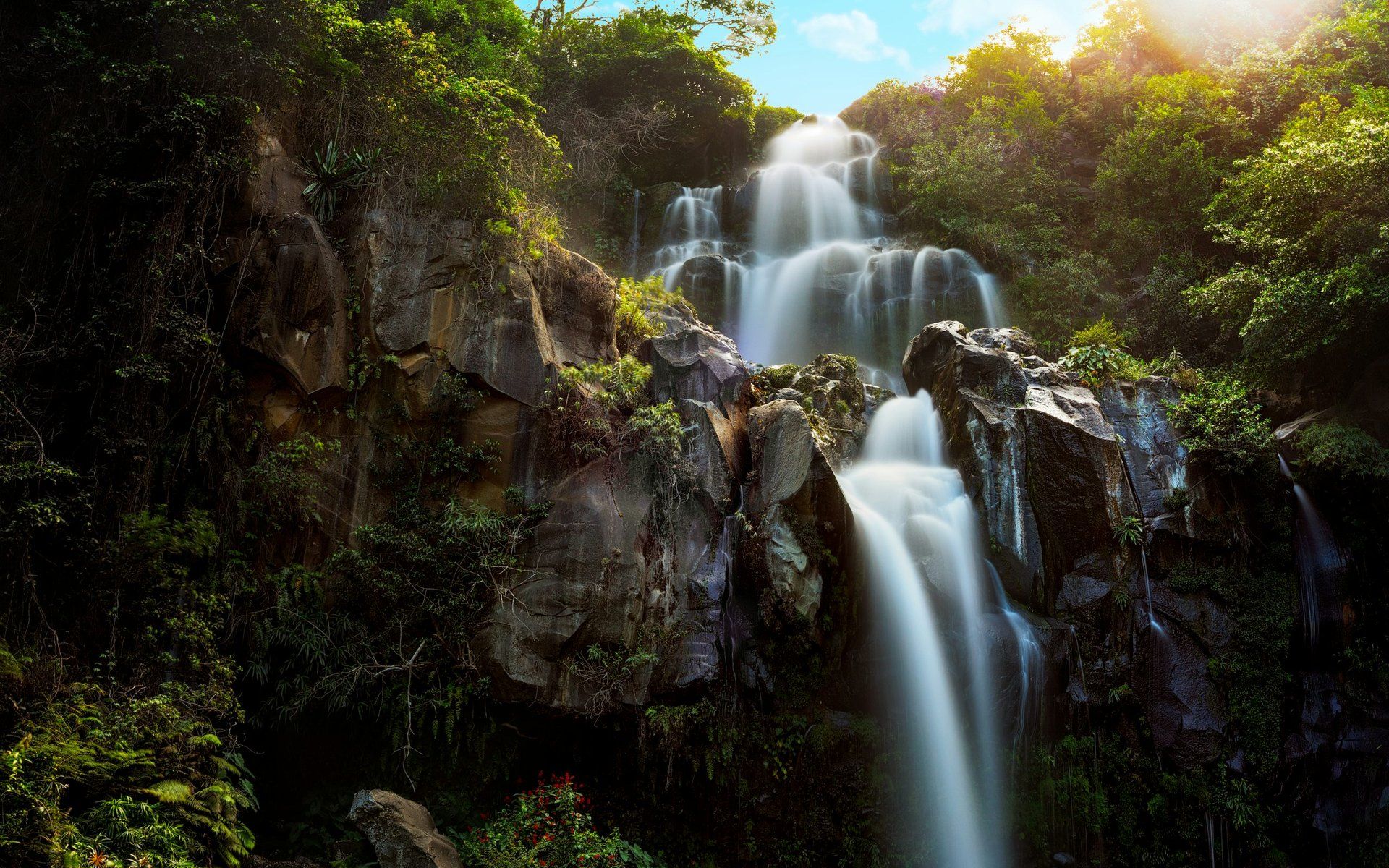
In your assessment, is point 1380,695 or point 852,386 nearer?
point 1380,695

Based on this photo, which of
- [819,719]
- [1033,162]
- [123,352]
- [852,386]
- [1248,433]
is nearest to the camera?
[123,352]

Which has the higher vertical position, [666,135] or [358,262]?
[666,135]

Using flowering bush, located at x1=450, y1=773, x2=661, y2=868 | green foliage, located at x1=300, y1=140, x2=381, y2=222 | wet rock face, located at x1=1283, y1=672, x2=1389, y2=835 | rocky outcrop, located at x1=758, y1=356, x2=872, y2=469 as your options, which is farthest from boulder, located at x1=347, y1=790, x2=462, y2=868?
wet rock face, located at x1=1283, y1=672, x2=1389, y2=835

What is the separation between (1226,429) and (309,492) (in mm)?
12360

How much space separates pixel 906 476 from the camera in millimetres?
12008

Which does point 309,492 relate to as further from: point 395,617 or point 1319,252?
point 1319,252

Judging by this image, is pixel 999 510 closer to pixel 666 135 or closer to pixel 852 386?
pixel 852 386

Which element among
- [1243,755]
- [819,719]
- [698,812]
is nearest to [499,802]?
[698,812]

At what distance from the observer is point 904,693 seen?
1026 centimetres

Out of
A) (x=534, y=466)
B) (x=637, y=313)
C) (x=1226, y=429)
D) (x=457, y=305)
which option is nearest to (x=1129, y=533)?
(x=1226, y=429)

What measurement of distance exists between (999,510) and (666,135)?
14384 mm

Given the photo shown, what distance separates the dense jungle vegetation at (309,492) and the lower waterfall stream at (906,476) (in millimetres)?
789

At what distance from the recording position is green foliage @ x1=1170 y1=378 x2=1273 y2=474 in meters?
11.1

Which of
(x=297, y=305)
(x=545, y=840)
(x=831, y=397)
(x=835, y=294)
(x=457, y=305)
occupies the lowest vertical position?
(x=545, y=840)
